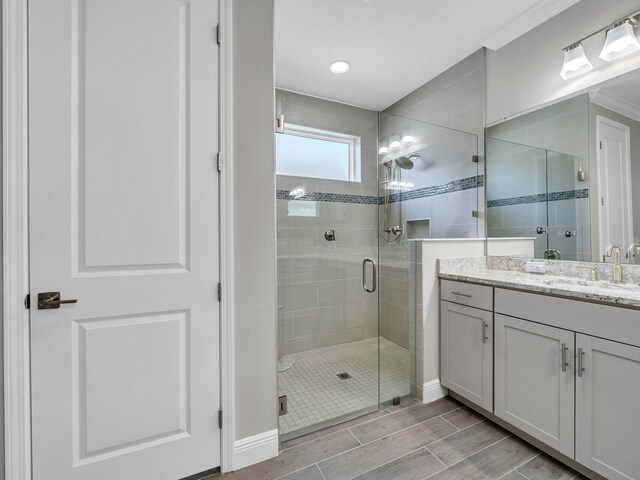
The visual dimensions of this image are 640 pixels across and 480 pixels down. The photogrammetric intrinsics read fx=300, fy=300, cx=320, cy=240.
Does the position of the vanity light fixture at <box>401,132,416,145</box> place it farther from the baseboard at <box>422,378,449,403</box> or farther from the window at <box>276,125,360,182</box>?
the baseboard at <box>422,378,449,403</box>

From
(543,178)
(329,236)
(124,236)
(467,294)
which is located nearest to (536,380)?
(467,294)

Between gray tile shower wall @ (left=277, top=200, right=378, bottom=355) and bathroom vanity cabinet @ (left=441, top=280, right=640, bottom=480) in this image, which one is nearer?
bathroom vanity cabinet @ (left=441, top=280, right=640, bottom=480)

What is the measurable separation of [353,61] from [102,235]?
7.63 feet

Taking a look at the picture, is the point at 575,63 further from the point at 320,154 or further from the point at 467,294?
the point at 320,154

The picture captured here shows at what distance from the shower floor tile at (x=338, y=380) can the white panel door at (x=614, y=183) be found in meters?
1.49

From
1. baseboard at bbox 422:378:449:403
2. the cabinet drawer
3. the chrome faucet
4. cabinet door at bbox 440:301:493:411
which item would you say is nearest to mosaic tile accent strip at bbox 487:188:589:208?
the chrome faucet

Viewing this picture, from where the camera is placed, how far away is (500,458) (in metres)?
1.56

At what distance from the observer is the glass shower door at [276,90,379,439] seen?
2.31m

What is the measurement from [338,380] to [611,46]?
2.76 metres

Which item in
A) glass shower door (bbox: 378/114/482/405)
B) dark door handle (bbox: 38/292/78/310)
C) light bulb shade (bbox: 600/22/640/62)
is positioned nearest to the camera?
dark door handle (bbox: 38/292/78/310)

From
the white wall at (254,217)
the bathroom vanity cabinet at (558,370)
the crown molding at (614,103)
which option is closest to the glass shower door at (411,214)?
the bathroom vanity cabinet at (558,370)


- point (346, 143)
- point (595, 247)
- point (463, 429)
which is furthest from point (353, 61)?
point (463, 429)

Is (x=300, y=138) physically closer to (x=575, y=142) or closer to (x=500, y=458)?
(x=575, y=142)

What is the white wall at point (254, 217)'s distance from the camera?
150cm
